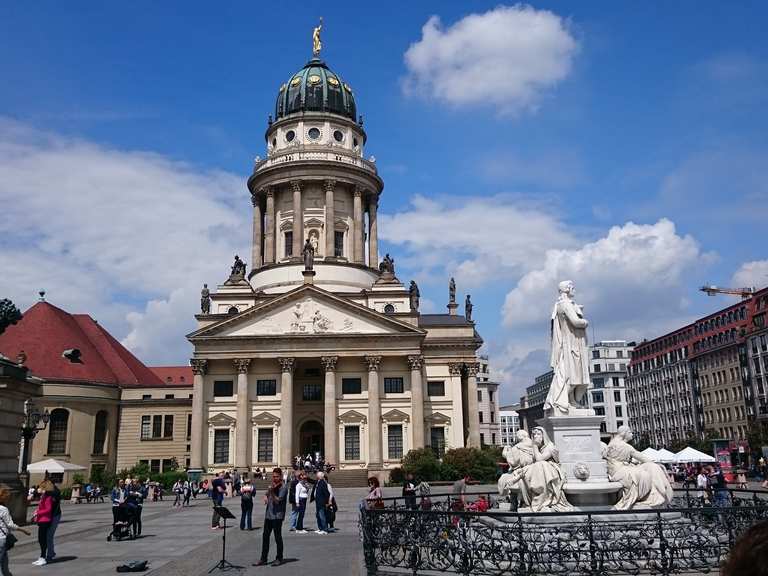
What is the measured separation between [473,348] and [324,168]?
23563 mm

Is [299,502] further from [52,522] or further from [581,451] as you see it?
[581,451]

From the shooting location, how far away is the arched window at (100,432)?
58.6 meters

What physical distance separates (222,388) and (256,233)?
63.6 ft

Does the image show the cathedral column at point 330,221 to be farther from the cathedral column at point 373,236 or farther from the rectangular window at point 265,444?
the rectangular window at point 265,444

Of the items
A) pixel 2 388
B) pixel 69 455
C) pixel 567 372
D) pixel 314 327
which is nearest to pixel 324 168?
pixel 314 327

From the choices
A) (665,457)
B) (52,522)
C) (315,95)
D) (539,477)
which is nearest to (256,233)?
(315,95)

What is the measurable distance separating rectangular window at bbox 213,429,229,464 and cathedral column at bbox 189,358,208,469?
123 centimetres

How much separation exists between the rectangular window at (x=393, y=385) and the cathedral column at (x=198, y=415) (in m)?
15.3

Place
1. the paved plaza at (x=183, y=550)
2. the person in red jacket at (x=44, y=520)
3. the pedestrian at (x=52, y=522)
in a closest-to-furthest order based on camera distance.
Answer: the paved plaza at (x=183, y=550) < the person in red jacket at (x=44, y=520) < the pedestrian at (x=52, y=522)

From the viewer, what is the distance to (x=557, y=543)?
Result: 10.0 metres

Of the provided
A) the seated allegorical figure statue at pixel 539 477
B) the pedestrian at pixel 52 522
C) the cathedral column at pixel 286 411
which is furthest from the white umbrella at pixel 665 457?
the pedestrian at pixel 52 522

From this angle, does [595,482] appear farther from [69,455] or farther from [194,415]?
[69,455]

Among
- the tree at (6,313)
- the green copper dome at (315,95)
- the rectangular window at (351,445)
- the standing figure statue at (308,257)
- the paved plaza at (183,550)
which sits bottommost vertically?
the paved plaza at (183,550)

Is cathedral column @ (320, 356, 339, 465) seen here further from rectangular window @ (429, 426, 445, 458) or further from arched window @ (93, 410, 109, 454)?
arched window @ (93, 410, 109, 454)
